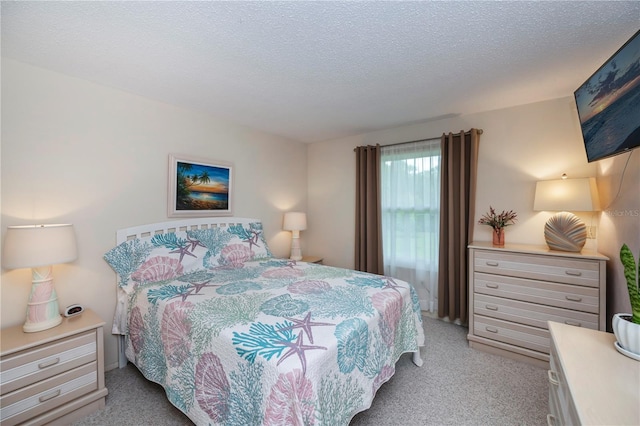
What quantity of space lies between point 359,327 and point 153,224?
2.25 metres

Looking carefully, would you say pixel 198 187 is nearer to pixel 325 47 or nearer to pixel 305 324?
pixel 325 47

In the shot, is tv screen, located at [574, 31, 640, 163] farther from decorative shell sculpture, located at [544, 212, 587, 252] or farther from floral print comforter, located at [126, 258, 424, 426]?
floral print comforter, located at [126, 258, 424, 426]

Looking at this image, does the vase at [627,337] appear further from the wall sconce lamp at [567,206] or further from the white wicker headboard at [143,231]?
the white wicker headboard at [143,231]

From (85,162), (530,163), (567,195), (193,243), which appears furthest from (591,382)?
(85,162)

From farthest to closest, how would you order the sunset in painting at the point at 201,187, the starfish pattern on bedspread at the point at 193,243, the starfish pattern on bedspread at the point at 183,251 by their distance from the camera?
the sunset in painting at the point at 201,187, the starfish pattern on bedspread at the point at 193,243, the starfish pattern on bedspread at the point at 183,251

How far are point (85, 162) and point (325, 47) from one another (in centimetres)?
218

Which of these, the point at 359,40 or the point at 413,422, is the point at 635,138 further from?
the point at 413,422

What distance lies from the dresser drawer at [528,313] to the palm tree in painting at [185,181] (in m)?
3.21

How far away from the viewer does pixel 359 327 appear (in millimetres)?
1534

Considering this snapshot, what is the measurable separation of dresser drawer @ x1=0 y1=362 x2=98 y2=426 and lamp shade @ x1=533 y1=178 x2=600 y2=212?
3948 millimetres

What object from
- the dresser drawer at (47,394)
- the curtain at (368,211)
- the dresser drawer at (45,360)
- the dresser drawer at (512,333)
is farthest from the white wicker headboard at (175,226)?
the dresser drawer at (512,333)

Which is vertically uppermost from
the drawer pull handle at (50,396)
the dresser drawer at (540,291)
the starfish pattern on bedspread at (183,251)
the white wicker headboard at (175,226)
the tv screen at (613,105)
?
the tv screen at (613,105)

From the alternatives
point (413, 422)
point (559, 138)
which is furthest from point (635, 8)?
point (413, 422)

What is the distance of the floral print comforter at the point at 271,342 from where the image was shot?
1201 mm
